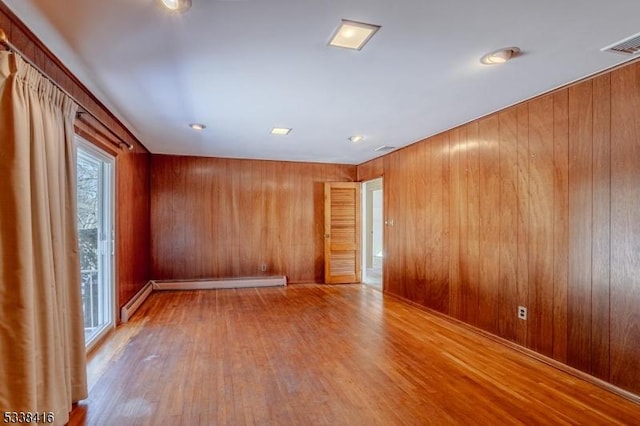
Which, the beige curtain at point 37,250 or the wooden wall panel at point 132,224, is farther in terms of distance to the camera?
the wooden wall panel at point 132,224

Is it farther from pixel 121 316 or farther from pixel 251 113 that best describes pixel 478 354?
pixel 121 316

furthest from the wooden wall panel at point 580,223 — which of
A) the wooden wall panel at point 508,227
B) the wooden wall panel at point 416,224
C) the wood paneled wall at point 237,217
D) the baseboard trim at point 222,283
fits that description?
the baseboard trim at point 222,283

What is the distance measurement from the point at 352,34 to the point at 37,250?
7.17 ft

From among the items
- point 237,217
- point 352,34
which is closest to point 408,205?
point 237,217

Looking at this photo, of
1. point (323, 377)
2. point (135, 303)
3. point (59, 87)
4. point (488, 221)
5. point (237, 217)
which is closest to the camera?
point (59, 87)

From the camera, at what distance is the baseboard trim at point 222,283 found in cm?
604

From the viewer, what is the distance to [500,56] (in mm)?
2398

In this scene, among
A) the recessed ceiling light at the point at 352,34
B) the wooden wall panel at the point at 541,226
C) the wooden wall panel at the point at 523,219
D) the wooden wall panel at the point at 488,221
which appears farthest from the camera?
the wooden wall panel at the point at 488,221

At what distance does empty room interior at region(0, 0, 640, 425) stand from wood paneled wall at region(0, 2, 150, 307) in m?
0.03

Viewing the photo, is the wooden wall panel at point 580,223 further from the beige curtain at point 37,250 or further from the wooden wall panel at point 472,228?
the beige curtain at point 37,250

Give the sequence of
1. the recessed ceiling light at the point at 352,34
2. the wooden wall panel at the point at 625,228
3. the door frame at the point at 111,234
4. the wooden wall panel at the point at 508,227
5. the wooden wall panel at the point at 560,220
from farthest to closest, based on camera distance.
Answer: the door frame at the point at 111,234 < the wooden wall panel at the point at 508,227 < the wooden wall panel at the point at 560,220 < the wooden wall panel at the point at 625,228 < the recessed ceiling light at the point at 352,34

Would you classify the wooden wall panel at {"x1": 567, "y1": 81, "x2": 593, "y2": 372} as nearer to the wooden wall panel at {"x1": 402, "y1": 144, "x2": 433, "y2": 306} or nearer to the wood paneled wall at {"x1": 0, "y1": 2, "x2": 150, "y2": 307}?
the wooden wall panel at {"x1": 402, "y1": 144, "x2": 433, "y2": 306}

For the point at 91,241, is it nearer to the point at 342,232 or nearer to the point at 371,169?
the point at 342,232

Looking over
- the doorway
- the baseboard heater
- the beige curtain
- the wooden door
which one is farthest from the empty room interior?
the doorway
